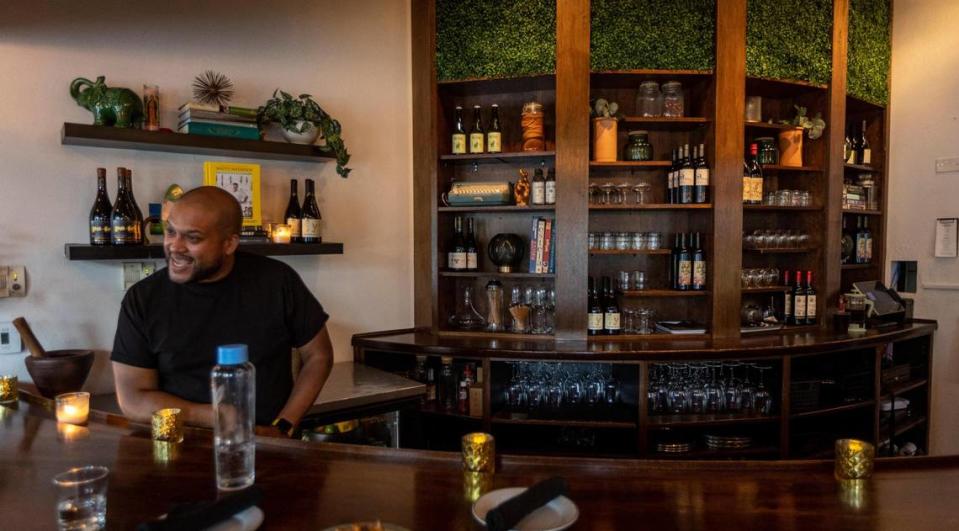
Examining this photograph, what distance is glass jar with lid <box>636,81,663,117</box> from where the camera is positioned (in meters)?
3.42

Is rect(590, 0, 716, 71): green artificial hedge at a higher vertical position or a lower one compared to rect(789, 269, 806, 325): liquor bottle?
higher

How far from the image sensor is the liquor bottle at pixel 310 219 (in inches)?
118

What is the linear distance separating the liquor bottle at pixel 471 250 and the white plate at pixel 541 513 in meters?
2.35

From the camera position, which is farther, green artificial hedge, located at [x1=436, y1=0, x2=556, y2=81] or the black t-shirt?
green artificial hedge, located at [x1=436, y1=0, x2=556, y2=81]

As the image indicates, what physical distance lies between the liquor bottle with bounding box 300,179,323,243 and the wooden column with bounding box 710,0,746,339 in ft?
6.91

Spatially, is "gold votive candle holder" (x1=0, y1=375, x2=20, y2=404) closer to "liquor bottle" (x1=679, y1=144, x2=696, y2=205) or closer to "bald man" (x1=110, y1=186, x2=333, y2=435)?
"bald man" (x1=110, y1=186, x2=333, y2=435)

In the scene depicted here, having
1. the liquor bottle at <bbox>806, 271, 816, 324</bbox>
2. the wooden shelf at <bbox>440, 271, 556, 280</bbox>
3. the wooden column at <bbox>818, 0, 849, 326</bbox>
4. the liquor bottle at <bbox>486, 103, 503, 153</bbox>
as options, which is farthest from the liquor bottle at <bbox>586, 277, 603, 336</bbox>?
the wooden column at <bbox>818, 0, 849, 326</bbox>

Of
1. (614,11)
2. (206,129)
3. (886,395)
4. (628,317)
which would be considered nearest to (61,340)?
(206,129)

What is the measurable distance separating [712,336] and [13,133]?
11.0ft

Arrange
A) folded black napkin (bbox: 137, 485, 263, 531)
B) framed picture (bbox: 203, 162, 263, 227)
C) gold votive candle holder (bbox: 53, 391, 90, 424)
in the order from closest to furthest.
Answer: folded black napkin (bbox: 137, 485, 263, 531) → gold votive candle holder (bbox: 53, 391, 90, 424) → framed picture (bbox: 203, 162, 263, 227)

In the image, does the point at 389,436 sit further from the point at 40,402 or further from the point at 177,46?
the point at 177,46

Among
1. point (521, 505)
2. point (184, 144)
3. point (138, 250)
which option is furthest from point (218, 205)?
point (521, 505)

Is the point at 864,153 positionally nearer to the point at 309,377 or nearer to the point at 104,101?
the point at 309,377

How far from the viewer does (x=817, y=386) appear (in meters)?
3.13
